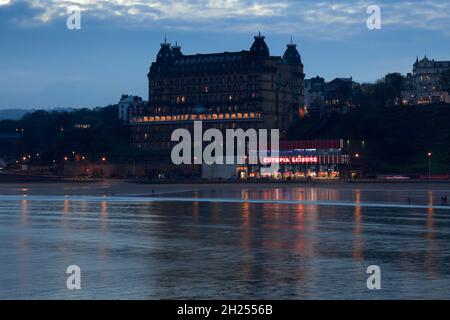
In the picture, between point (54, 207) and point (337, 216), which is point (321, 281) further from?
point (54, 207)

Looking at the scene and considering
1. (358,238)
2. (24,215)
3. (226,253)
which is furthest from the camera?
(24,215)

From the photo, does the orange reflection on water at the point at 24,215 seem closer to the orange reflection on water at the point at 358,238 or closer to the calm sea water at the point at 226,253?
the calm sea water at the point at 226,253

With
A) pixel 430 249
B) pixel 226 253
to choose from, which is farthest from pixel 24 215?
pixel 430 249

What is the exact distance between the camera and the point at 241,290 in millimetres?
34094

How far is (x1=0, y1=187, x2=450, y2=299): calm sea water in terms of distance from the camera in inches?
1361

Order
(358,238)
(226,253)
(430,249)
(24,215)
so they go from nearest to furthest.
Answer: (226,253)
(430,249)
(358,238)
(24,215)

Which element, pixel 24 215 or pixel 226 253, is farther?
pixel 24 215

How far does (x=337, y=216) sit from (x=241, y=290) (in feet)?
135

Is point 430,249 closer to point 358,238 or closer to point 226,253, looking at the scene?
point 358,238

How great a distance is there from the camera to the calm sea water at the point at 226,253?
3456 centimetres

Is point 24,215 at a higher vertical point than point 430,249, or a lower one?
higher

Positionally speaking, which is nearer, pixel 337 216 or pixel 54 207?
pixel 337 216

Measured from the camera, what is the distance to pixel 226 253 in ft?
153
